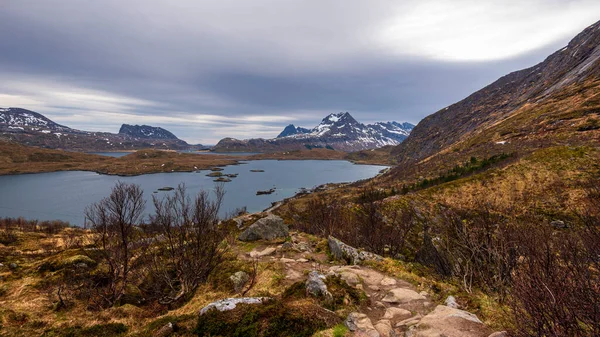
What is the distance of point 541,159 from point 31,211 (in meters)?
190

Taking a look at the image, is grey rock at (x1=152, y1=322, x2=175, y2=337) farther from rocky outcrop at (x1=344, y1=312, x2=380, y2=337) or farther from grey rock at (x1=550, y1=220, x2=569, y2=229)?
grey rock at (x1=550, y1=220, x2=569, y2=229)

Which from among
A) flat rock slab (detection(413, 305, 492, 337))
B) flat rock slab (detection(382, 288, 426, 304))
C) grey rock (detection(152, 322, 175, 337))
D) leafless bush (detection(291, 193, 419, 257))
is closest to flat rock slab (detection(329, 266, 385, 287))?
flat rock slab (detection(382, 288, 426, 304))

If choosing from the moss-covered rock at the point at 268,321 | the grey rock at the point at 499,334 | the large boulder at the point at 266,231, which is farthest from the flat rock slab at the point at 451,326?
the large boulder at the point at 266,231

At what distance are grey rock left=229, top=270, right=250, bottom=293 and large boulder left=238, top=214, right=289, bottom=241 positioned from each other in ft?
37.6

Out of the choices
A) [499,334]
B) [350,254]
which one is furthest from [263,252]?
[499,334]

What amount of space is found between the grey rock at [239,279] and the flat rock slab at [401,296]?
29.7ft

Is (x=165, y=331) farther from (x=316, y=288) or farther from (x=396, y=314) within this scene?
(x=396, y=314)

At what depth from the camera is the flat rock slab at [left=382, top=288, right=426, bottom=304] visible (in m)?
12.0

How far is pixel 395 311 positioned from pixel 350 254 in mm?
8808

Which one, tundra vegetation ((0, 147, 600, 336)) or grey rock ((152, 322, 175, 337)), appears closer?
tundra vegetation ((0, 147, 600, 336))

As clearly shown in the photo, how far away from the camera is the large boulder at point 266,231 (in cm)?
2898

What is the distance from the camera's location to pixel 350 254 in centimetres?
1975

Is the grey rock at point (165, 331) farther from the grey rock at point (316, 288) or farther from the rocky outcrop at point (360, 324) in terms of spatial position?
the rocky outcrop at point (360, 324)

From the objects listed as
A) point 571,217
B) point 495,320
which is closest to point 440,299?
point 495,320
